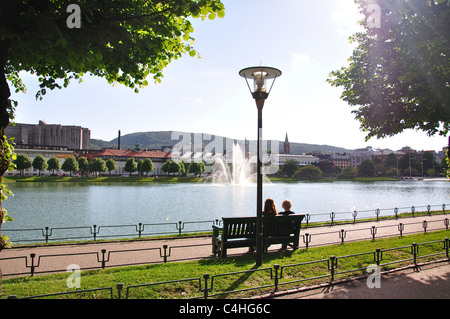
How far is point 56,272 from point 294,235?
796cm

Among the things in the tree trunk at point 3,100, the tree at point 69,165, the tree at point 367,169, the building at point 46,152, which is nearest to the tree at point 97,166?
the tree at point 69,165

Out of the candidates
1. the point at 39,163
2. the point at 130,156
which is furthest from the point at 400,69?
the point at 130,156

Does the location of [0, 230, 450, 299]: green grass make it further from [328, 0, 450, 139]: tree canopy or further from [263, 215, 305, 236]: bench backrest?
[328, 0, 450, 139]: tree canopy

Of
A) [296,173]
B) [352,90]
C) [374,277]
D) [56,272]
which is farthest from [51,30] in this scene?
[296,173]

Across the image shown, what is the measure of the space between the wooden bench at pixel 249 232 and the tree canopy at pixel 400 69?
6.75m

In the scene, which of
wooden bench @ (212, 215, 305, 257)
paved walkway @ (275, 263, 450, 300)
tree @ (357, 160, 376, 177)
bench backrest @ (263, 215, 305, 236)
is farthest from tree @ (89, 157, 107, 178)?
paved walkway @ (275, 263, 450, 300)

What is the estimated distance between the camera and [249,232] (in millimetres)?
10883

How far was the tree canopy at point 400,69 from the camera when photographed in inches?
428

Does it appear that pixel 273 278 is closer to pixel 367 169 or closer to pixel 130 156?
pixel 130 156

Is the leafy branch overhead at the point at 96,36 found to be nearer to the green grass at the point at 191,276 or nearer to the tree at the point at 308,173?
the green grass at the point at 191,276

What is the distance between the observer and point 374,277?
26.5 feet

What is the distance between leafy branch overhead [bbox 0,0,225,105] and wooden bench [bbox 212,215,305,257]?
5.43 m

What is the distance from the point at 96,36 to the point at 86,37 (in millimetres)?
201

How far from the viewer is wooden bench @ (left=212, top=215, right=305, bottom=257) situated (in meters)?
10.5
